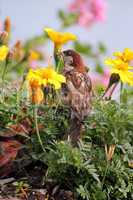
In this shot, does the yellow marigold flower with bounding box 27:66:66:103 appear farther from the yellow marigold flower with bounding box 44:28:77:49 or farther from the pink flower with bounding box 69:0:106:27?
the pink flower with bounding box 69:0:106:27

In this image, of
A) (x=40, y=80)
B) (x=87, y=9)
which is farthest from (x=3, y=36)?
(x=87, y=9)

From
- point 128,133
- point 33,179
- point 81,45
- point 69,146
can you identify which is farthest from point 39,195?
point 81,45

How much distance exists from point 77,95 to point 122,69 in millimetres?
199

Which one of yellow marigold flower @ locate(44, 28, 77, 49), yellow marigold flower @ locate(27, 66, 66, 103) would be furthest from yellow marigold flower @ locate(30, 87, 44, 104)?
yellow marigold flower @ locate(44, 28, 77, 49)

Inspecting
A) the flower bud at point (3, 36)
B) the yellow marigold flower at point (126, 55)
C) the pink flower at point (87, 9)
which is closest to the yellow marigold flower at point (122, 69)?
the yellow marigold flower at point (126, 55)

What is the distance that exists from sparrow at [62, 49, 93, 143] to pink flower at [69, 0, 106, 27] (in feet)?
9.37

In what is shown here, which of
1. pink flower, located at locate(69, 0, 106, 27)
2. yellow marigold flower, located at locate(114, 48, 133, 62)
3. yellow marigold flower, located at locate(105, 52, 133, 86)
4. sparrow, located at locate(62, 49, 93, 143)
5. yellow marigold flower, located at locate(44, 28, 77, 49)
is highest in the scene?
pink flower, located at locate(69, 0, 106, 27)

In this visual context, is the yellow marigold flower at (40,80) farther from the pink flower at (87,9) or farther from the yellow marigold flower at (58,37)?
the pink flower at (87,9)

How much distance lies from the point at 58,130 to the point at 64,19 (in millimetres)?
2746

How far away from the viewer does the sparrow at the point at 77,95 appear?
1493mm

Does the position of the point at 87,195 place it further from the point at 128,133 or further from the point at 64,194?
the point at 128,133

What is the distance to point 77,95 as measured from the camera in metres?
1.50

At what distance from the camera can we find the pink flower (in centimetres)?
441

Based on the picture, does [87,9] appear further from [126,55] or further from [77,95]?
[77,95]
